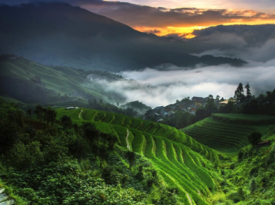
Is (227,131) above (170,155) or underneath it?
underneath

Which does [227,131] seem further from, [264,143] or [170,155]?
[170,155]

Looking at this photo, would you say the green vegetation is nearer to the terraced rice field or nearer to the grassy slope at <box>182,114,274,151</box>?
the terraced rice field

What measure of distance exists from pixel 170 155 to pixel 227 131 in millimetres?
50211

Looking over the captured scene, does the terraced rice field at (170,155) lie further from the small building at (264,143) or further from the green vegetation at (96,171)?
the small building at (264,143)

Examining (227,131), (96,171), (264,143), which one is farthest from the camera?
(227,131)

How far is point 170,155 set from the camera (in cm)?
A: 4166

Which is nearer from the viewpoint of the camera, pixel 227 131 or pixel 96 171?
pixel 96 171

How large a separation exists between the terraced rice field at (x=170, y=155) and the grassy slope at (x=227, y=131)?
61.4 ft

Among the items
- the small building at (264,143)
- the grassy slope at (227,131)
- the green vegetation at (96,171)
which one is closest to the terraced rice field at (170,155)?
the green vegetation at (96,171)

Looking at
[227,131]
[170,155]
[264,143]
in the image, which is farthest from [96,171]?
[227,131]

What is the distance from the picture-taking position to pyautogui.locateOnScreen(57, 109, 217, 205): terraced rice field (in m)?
26.2

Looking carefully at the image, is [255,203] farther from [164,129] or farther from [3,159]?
[164,129]

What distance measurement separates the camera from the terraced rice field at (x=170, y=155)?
26.2m

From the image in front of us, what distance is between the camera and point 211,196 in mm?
29734
